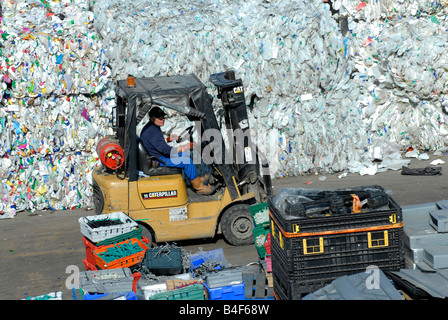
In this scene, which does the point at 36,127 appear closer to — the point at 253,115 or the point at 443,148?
the point at 253,115

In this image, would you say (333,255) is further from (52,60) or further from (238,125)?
(52,60)

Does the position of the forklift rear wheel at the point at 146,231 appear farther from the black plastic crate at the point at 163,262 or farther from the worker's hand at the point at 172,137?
the worker's hand at the point at 172,137

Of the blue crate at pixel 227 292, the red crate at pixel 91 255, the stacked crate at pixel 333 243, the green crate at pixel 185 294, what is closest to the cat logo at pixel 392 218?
the stacked crate at pixel 333 243

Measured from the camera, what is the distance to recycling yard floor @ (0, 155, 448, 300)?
28.9 feet

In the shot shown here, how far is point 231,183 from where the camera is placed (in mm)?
9570

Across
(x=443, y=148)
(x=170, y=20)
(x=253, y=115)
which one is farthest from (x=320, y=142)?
(x=170, y=20)

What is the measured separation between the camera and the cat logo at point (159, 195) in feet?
30.3

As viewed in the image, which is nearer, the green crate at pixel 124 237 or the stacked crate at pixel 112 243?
the stacked crate at pixel 112 243

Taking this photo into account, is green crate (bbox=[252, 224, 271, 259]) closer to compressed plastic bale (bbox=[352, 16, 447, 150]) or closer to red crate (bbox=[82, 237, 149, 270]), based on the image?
red crate (bbox=[82, 237, 149, 270])

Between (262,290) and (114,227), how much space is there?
A: 6.98ft

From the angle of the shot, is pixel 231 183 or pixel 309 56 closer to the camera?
pixel 231 183

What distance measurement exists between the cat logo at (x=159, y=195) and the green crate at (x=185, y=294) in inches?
92.0

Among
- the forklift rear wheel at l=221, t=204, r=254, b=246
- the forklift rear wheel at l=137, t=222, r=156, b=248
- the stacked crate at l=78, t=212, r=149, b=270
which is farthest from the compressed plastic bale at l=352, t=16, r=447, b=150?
the stacked crate at l=78, t=212, r=149, b=270

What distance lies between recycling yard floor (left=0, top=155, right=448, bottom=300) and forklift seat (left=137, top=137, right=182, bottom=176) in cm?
124
